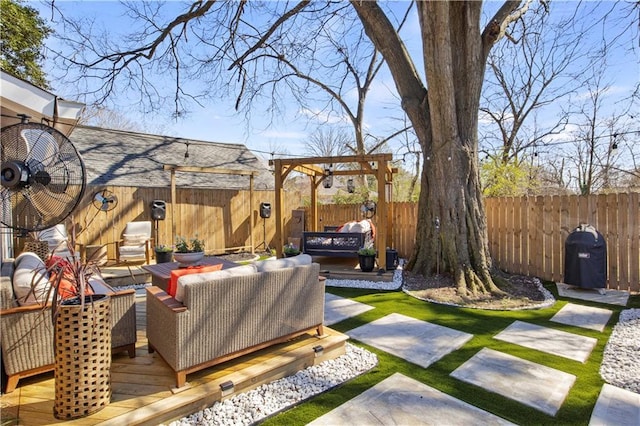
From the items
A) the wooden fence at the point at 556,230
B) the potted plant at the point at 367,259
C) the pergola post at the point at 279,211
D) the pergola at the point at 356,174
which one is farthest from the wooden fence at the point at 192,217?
the wooden fence at the point at 556,230

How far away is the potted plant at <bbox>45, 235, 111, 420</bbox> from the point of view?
1.91m

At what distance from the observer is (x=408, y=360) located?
2.99 m

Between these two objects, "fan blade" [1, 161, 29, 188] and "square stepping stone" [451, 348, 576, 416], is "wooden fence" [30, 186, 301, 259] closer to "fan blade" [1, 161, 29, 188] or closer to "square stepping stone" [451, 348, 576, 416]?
"fan blade" [1, 161, 29, 188]

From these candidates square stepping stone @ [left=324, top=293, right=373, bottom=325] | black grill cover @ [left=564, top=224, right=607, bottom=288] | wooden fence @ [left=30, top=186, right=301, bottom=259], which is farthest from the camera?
wooden fence @ [left=30, top=186, right=301, bottom=259]

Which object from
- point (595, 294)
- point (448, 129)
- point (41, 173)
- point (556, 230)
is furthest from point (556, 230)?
point (41, 173)

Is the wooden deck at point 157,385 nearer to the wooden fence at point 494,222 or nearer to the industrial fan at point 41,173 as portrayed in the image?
the industrial fan at point 41,173

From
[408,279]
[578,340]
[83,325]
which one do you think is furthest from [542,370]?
[83,325]

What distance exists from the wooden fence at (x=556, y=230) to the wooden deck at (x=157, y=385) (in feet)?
15.9

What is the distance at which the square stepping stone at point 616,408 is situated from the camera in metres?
2.13

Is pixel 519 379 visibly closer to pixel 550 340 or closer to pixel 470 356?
pixel 470 356

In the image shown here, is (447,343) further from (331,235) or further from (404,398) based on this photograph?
(331,235)

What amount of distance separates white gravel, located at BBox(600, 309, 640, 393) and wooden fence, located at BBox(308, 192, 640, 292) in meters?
1.51

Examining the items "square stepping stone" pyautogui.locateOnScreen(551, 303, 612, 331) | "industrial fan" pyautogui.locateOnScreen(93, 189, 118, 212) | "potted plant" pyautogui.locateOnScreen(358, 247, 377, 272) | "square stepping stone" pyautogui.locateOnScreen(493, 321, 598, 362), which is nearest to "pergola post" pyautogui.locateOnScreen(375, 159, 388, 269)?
"potted plant" pyautogui.locateOnScreen(358, 247, 377, 272)

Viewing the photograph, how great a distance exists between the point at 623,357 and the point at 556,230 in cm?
325
